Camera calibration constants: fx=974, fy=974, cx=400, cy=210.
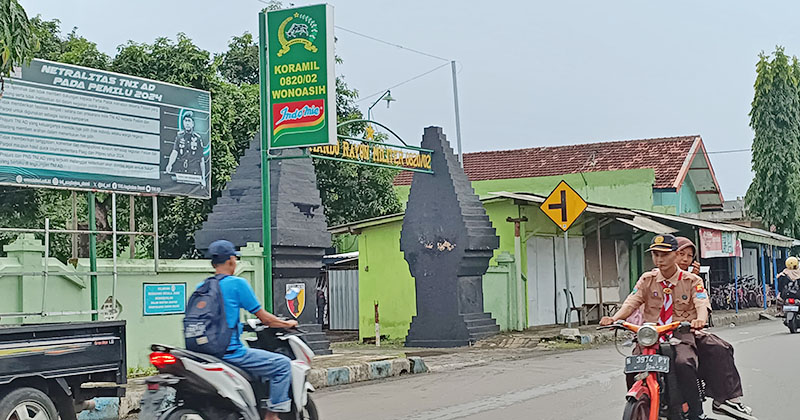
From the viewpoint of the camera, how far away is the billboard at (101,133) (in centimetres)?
1160

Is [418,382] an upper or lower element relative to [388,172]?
lower

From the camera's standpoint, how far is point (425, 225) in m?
20.6

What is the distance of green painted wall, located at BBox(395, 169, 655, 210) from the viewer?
3503cm

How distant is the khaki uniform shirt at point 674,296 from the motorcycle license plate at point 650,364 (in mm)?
736

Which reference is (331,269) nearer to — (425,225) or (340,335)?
(340,335)

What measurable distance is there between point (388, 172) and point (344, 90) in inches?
123

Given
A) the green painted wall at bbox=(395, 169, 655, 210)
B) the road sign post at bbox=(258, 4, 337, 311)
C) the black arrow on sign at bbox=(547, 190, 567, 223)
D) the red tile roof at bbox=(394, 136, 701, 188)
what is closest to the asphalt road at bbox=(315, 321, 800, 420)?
the road sign post at bbox=(258, 4, 337, 311)

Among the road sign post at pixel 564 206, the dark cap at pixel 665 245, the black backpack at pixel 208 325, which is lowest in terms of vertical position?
the black backpack at pixel 208 325

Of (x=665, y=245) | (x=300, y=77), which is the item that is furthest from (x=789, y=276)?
(x=665, y=245)

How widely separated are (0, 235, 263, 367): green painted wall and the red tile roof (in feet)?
81.0

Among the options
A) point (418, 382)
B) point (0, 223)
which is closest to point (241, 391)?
point (418, 382)

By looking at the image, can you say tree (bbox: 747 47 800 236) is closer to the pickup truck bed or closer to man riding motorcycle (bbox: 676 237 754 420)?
man riding motorcycle (bbox: 676 237 754 420)

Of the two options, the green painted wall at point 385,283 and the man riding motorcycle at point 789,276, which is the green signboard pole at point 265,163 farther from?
the man riding motorcycle at point 789,276

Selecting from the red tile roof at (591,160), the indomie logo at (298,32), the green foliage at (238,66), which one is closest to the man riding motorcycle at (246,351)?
the indomie logo at (298,32)
